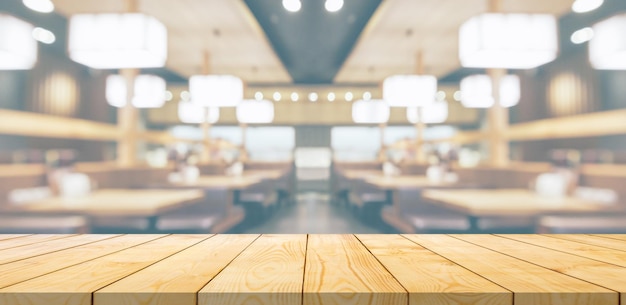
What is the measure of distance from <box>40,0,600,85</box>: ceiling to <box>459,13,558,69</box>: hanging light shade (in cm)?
192

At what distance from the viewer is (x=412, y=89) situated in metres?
5.39

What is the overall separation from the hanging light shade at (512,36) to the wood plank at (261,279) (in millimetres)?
2546

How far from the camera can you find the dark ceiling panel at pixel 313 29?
5841 millimetres

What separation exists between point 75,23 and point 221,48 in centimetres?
395

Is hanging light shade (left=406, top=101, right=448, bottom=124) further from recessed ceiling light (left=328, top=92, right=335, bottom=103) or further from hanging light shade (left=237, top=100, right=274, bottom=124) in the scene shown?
recessed ceiling light (left=328, top=92, right=335, bottom=103)

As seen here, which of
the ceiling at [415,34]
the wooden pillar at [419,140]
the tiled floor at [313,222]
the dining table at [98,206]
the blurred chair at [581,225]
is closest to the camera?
the dining table at [98,206]

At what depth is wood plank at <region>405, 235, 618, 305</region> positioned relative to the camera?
0.81m

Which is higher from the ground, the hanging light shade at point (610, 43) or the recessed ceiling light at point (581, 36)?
the recessed ceiling light at point (581, 36)

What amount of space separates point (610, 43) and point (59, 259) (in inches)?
140

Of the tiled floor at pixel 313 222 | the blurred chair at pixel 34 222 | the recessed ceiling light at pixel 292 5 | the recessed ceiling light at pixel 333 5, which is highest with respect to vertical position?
the recessed ceiling light at pixel 333 5

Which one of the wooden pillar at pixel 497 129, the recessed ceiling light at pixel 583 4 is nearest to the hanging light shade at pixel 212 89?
the wooden pillar at pixel 497 129

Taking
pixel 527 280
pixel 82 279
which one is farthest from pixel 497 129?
pixel 82 279

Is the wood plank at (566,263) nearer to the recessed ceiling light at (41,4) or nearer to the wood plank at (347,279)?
the wood plank at (347,279)

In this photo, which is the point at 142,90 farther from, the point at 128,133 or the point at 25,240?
the point at 25,240
